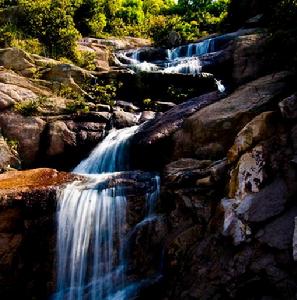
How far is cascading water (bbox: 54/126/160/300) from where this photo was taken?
984 centimetres

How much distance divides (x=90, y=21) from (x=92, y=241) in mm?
24766

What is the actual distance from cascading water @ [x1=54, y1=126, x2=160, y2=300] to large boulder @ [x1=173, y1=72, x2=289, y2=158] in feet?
5.74

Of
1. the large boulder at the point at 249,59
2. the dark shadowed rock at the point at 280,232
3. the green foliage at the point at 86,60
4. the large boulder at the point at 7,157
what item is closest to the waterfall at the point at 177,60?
the green foliage at the point at 86,60

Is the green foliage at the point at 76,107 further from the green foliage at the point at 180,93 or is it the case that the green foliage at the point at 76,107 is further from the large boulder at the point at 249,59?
the large boulder at the point at 249,59

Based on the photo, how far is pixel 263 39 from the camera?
15.1 meters

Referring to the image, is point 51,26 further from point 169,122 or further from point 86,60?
point 169,122

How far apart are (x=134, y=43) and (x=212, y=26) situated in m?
7.72

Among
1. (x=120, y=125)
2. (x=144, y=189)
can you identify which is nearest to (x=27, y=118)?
(x=120, y=125)

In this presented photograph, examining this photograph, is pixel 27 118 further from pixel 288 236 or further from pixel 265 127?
pixel 288 236

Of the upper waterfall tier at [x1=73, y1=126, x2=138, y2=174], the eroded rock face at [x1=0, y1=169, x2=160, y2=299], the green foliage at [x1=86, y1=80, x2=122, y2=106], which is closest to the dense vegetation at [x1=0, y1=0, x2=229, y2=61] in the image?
the green foliage at [x1=86, y1=80, x2=122, y2=106]

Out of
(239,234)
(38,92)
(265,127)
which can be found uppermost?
(38,92)

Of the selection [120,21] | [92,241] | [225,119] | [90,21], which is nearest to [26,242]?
[92,241]

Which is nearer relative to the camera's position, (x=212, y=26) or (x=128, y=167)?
(x=128, y=167)

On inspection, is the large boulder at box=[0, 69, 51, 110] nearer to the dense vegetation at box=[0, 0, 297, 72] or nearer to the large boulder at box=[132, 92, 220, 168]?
the dense vegetation at box=[0, 0, 297, 72]
